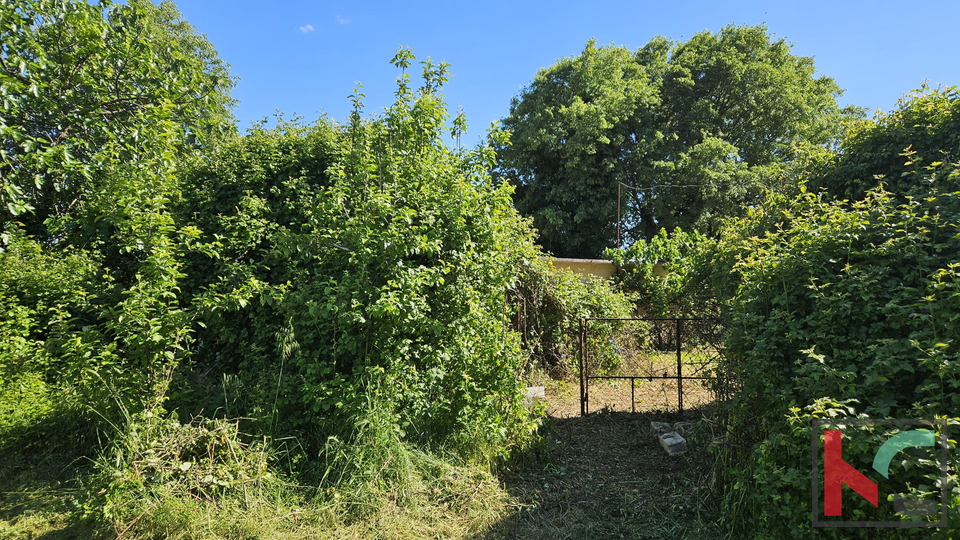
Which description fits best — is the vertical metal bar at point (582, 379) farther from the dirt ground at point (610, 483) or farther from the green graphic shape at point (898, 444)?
the green graphic shape at point (898, 444)

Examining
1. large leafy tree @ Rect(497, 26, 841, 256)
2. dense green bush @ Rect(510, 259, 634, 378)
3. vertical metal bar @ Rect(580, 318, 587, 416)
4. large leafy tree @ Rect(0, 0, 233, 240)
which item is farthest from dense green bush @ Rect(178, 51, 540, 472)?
large leafy tree @ Rect(497, 26, 841, 256)

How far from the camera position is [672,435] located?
4.77m

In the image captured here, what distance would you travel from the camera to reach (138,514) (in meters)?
3.00

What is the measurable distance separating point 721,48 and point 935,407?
65.7 ft

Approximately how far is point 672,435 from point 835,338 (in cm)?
231

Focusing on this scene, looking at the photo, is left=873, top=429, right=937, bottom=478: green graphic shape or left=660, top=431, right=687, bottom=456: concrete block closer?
left=873, top=429, right=937, bottom=478: green graphic shape

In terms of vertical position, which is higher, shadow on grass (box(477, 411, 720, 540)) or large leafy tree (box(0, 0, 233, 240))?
large leafy tree (box(0, 0, 233, 240))

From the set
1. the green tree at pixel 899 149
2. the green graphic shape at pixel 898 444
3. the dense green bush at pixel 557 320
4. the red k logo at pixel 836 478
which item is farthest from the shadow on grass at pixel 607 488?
the green tree at pixel 899 149

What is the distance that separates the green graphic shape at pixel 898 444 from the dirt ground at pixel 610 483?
1297 mm

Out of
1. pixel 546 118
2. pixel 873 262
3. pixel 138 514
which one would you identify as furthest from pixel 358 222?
pixel 546 118

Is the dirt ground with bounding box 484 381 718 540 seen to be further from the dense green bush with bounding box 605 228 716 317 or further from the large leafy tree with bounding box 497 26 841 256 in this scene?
the large leafy tree with bounding box 497 26 841 256

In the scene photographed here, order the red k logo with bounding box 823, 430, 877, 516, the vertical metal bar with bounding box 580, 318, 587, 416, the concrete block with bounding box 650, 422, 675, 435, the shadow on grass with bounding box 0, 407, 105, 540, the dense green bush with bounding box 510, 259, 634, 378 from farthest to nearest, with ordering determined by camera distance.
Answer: the dense green bush with bounding box 510, 259, 634, 378 < the vertical metal bar with bounding box 580, 318, 587, 416 < the concrete block with bounding box 650, 422, 675, 435 < the shadow on grass with bounding box 0, 407, 105, 540 < the red k logo with bounding box 823, 430, 877, 516

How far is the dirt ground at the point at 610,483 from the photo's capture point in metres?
3.36

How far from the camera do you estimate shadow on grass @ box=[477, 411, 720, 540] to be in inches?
132
